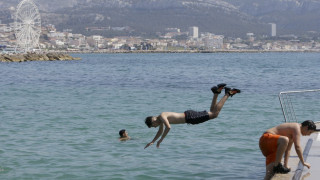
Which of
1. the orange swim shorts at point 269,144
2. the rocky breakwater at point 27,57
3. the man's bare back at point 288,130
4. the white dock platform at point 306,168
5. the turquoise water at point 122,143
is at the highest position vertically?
the man's bare back at point 288,130

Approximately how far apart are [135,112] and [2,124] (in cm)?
725

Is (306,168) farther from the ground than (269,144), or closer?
closer

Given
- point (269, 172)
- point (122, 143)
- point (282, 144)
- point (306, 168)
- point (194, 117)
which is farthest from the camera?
point (122, 143)

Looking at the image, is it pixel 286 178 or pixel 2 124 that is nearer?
pixel 286 178

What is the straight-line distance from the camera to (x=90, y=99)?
36469mm

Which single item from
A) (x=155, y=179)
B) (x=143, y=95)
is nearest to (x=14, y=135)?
(x=155, y=179)

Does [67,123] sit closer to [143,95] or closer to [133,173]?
[133,173]

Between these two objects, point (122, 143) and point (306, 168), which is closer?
point (306, 168)

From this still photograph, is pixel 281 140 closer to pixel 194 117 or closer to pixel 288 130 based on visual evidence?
pixel 288 130

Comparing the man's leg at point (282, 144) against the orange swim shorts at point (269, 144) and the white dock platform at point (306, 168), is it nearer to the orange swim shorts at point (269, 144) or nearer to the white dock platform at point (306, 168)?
the orange swim shorts at point (269, 144)

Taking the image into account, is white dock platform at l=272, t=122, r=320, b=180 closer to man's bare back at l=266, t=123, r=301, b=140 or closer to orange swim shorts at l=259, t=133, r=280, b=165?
orange swim shorts at l=259, t=133, r=280, b=165

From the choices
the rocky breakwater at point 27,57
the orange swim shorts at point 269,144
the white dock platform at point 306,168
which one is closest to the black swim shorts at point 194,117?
the orange swim shorts at point 269,144

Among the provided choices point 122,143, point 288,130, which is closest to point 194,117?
point 288,130

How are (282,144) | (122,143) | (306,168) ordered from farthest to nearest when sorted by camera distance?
1. (122,143)
2. (306,168)
3. (282,144)
